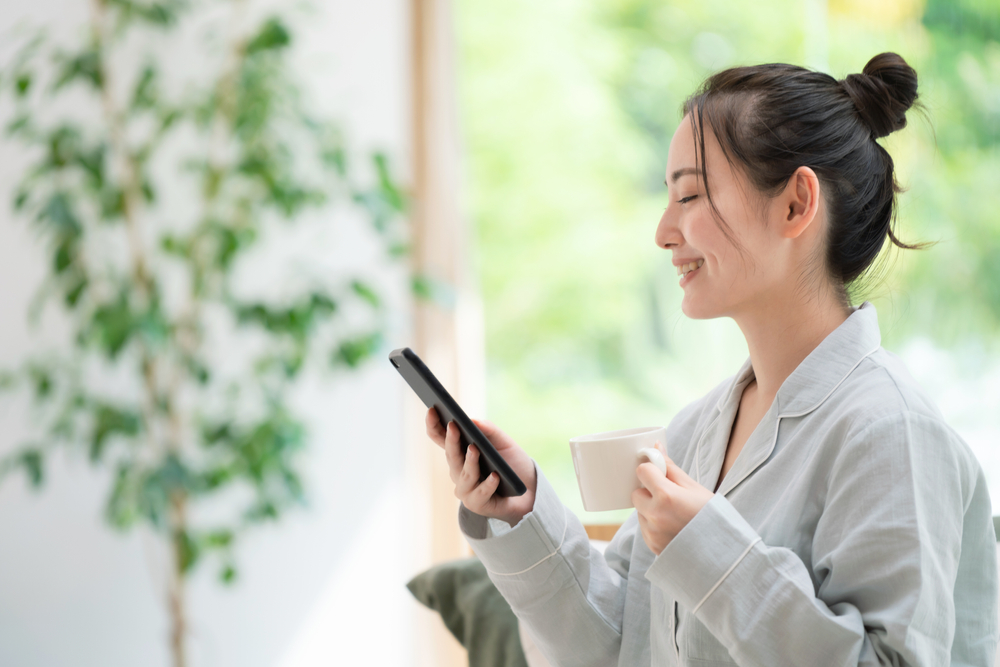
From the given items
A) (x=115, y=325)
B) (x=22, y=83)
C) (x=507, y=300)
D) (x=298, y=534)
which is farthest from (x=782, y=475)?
(x=298, y=534)

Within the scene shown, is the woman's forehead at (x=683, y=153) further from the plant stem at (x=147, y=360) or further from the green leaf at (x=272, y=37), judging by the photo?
the plant stem at (x=147, y=360)

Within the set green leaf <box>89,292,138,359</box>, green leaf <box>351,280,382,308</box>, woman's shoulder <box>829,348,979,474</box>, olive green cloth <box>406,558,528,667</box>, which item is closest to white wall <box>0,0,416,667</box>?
green leaf <box>351,280,382,308</box>

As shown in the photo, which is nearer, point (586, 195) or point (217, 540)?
point (217, 540)

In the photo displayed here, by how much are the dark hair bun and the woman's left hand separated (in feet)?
1.54

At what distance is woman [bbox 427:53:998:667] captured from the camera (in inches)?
28.3

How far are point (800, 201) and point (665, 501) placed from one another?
0.36 m

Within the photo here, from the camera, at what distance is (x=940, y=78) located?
1.90m

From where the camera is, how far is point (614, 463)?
31.0 inches

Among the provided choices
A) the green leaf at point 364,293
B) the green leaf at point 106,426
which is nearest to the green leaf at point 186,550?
the green leaf at point 106,426

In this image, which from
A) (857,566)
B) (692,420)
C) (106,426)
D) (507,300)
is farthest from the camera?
(507,300)

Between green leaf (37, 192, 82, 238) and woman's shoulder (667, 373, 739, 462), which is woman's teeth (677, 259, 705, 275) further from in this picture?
green leaf (37, 192, 82, 238)

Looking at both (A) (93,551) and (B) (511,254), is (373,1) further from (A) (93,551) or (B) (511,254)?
(A) (93,551)

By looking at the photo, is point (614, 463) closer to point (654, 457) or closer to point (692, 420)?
point (654, 457)

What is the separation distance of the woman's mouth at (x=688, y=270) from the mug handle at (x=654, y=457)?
0.25 meters
